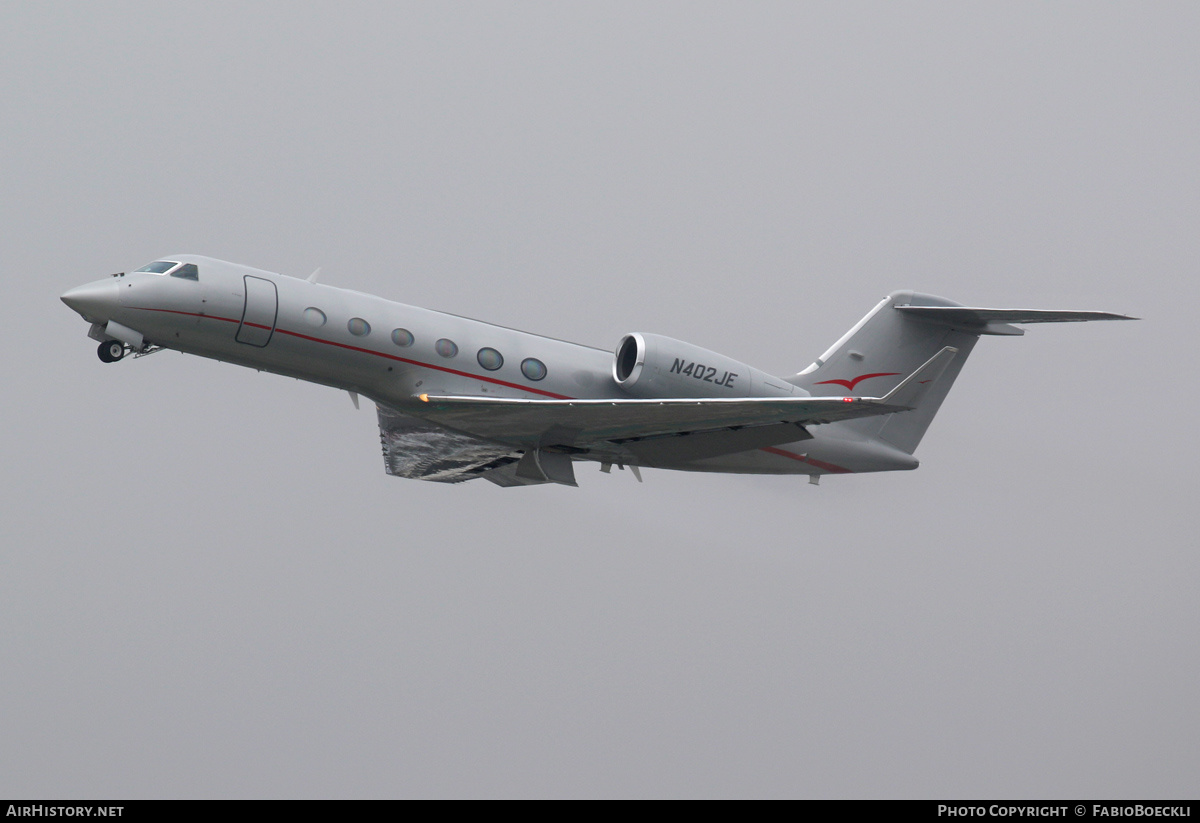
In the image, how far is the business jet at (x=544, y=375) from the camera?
18719 millimetres

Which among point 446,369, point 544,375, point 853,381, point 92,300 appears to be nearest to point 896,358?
point 853,381

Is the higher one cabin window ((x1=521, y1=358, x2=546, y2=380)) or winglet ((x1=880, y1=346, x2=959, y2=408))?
cabin window ((x1=521, y1=358, x2=546, y2=380))

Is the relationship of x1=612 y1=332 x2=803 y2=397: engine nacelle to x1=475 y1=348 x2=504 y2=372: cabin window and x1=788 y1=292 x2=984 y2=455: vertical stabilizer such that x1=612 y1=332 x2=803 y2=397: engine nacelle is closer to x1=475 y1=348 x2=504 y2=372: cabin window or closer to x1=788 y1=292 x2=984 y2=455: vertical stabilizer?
x1=475 y1=348 x2=504 y2=372: cabin window

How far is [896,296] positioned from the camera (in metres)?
23.3

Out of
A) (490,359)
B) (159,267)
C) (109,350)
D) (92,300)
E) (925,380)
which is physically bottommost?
(925,380)

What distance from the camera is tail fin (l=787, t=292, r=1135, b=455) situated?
2298 cm

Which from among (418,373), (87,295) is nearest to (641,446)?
(418,373)

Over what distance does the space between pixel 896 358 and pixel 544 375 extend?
7.00m

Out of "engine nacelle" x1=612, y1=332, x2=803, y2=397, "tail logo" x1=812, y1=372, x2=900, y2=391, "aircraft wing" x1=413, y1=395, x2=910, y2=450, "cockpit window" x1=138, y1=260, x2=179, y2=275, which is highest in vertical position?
"cockpit window" x1=138, y1=260, x2=179, y2=275

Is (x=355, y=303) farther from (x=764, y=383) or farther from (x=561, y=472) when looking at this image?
(x=764, y=383)

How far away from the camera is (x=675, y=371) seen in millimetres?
20547

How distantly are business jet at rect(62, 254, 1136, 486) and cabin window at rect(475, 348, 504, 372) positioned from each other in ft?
0.07

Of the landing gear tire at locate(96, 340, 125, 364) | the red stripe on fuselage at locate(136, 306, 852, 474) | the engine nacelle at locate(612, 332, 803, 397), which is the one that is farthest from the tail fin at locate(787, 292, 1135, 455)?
the landing gear tire at locate(96, 340, 125, 364)

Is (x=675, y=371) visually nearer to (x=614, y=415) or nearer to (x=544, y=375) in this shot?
(x=614, y=415)
